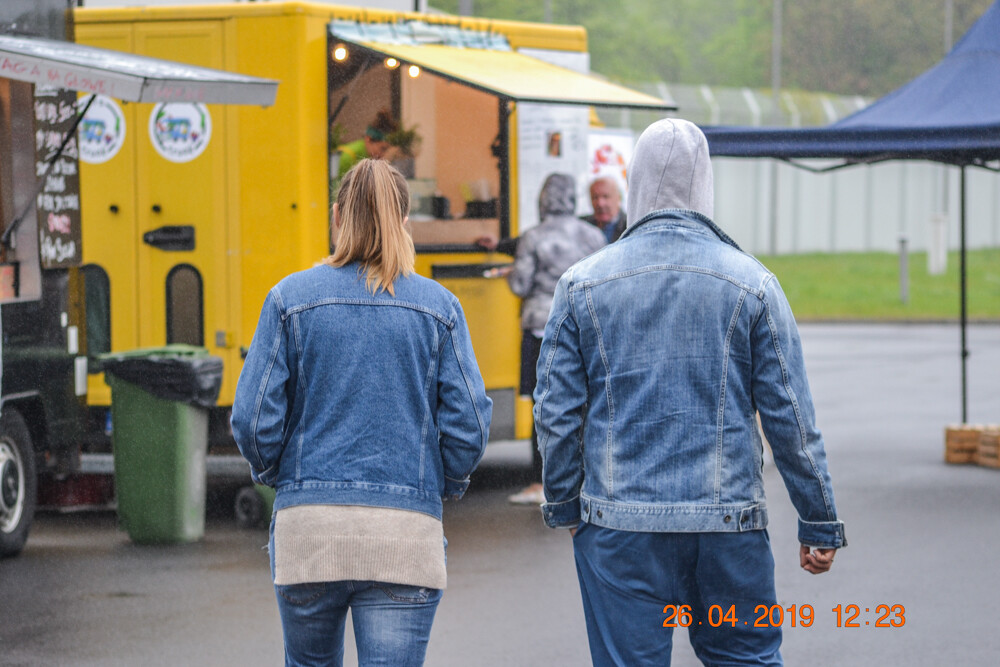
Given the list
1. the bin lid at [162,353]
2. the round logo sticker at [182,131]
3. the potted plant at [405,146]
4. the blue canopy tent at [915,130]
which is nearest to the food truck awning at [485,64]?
the blue canopy tent at [915,130]

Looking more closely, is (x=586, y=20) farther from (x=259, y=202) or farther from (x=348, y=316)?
(x=348, y=316)

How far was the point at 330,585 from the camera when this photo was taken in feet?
11.0

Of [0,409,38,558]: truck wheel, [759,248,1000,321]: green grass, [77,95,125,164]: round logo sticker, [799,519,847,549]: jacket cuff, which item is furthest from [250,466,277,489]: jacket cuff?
[759,248,1000,321]: green grass

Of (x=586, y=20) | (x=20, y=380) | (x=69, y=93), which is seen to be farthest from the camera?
(x=586, y=20)

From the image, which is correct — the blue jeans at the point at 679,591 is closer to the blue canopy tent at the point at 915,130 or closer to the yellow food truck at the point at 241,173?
the yellow food truck at the point at 241,173

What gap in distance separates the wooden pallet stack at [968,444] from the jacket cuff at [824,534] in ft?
25.2

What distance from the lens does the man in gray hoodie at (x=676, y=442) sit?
324 cm

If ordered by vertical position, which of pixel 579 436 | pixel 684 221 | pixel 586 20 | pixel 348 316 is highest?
pixel 586 20

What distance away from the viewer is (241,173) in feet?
29.6

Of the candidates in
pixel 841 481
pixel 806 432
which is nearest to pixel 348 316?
pixel 806 432

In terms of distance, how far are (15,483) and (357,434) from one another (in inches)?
192

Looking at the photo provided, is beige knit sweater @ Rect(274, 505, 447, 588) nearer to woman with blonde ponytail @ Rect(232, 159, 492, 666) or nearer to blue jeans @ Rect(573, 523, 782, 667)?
woman with blonde ponytail @ Rect(232, 159, 492, 666)

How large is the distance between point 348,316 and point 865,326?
22169 millimetres

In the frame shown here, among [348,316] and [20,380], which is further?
[20,380]
